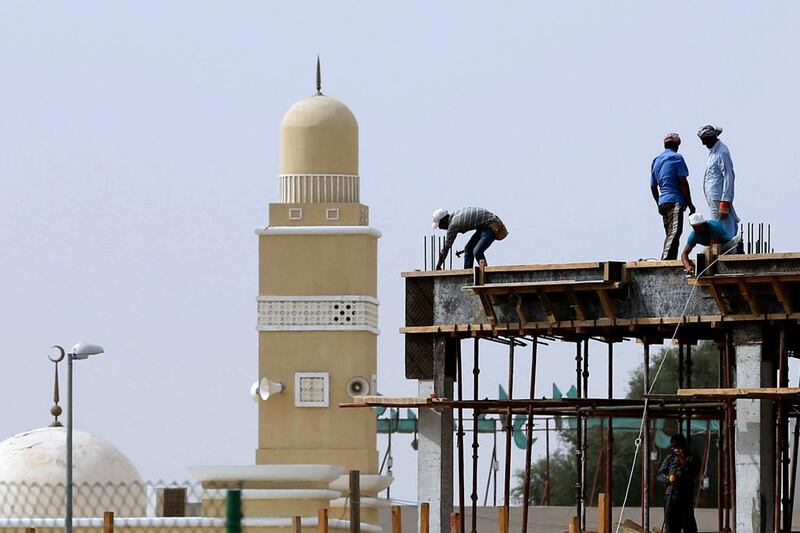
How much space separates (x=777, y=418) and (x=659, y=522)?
53.0 ft

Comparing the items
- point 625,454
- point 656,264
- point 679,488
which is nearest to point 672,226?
point 656,264

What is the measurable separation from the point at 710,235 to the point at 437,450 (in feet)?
19.4

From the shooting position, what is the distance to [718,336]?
118 feet

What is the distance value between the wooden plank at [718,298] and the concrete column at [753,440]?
1.24 ft

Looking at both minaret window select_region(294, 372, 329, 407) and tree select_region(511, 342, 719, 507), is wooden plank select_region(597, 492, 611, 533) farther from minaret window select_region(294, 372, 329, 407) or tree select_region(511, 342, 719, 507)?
tree select_region(511, 342, 719, 507)

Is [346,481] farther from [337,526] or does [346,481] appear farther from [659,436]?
[659,436]

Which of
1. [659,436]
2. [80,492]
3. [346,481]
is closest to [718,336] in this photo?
[80,492]

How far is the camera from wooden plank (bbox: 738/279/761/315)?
3159cm

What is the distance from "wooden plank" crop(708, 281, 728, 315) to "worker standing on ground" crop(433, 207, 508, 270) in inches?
168

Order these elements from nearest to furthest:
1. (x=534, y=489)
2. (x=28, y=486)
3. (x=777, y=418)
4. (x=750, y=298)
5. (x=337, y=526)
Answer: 1. (x=750, y=298)
2. (x=777, y=418)
3. (x=28, y=486)
4. (x=337, y=526)
5. (x=534, y=489)

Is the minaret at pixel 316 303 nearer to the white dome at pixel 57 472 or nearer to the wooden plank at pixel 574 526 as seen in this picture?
the white dome at pixel 57 472

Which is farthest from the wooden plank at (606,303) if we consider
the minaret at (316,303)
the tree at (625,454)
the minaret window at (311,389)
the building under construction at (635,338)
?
the tree at (625,454)

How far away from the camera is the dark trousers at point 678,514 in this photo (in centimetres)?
3172

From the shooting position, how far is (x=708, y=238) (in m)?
31.7
